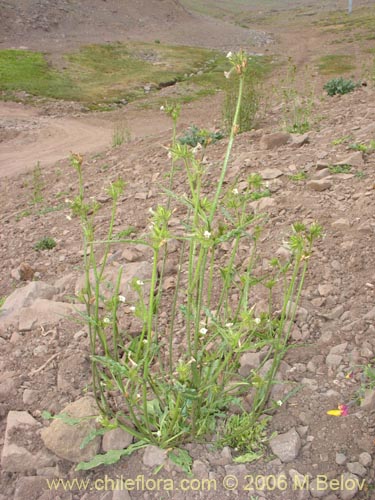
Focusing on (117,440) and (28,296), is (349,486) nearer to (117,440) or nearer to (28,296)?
(117,440)

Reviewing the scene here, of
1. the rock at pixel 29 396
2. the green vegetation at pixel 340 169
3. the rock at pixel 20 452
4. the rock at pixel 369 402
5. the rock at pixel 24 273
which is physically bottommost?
the rock at pixel 24 273

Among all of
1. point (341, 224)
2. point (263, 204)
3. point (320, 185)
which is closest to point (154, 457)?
point (341, 224)

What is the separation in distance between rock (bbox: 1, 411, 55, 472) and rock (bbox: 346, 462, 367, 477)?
1.47m

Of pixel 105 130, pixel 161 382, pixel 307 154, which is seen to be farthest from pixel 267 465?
pixel 105 130

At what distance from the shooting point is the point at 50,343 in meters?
3.72

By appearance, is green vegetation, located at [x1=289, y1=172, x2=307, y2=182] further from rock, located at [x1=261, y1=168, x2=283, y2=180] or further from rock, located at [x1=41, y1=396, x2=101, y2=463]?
rock, located at [x1=41, y1=396, x2=101, y2=463]

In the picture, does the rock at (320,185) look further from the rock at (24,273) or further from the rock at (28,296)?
the rock at (24,273)

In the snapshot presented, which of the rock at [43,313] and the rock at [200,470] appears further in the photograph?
the rock at [43,313]

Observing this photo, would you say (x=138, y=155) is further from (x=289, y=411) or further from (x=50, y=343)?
(x=289, y=411)

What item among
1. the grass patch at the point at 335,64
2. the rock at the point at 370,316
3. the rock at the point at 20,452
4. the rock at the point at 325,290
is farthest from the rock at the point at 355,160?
the grass patch at the point at 335,64

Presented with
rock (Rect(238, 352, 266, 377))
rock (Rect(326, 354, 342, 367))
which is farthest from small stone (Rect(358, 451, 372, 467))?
rock (Rect(238, 352, 266, 377))

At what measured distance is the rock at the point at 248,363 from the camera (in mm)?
3191

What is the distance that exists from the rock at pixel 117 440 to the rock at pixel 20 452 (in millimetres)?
289

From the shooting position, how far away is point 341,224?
4.58 meters
